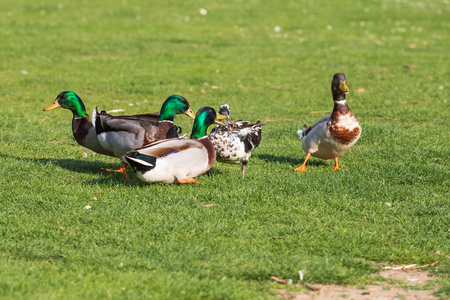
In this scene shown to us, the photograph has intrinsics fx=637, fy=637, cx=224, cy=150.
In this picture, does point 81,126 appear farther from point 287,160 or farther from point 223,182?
point 287,160

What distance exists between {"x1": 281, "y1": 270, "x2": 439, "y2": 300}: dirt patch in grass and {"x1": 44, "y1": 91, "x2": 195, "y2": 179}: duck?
9.95 ft

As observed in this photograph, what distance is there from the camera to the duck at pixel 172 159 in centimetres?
606

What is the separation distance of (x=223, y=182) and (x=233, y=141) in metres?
0.45

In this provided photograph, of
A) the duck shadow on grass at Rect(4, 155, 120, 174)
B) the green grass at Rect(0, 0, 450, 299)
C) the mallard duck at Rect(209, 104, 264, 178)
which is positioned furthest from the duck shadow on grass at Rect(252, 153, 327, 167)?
the duck shadow on grass at Rect(4, 155, 120, 174)

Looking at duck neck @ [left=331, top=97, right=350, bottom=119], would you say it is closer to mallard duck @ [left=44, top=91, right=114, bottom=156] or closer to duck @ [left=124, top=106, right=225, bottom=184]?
duck @ [left=124, top=106, right=225, bottom=184]

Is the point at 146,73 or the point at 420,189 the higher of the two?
the point at 146,73

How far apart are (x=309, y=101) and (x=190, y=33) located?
7564mm

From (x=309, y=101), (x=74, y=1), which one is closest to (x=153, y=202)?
(x=309, y=101)

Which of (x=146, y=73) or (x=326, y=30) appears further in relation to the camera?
(x=326, y=30)

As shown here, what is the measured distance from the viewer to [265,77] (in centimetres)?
1368

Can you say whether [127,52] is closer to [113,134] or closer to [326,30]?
[326,30]

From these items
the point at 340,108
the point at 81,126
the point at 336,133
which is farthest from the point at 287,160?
the point at 81,126

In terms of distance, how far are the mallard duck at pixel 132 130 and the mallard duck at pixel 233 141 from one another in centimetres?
54

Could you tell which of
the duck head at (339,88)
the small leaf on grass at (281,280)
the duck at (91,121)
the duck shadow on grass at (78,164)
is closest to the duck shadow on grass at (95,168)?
the duck shadow on grass at (78,164)
